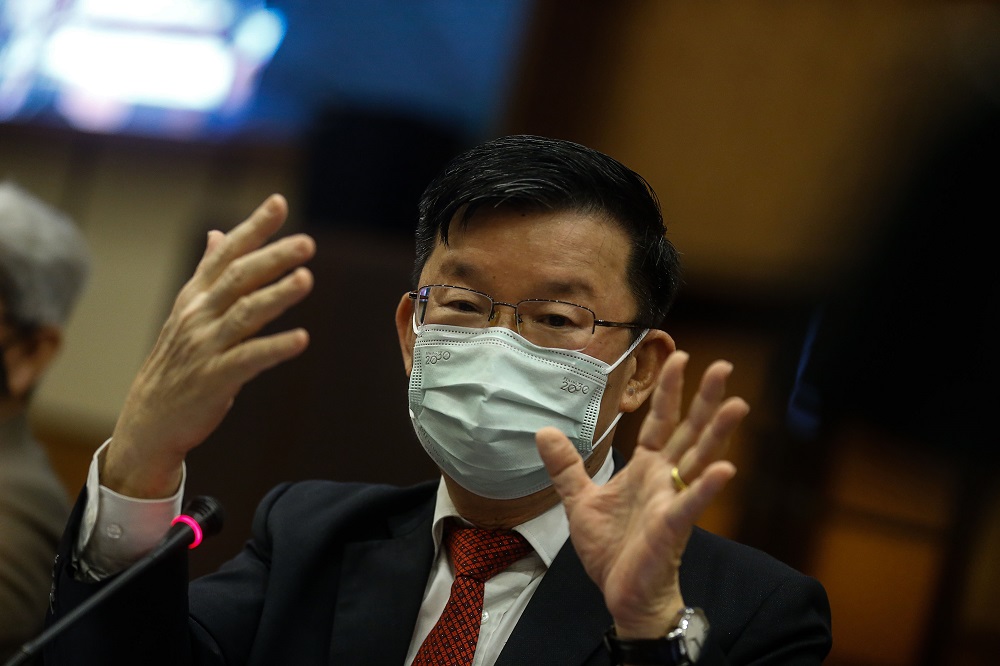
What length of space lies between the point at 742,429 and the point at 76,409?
3290mm

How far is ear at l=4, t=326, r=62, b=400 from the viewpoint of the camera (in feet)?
7.99

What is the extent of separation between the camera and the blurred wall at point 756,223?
9.05 ft

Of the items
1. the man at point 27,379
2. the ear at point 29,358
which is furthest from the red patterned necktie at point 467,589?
the ear at point 29,358

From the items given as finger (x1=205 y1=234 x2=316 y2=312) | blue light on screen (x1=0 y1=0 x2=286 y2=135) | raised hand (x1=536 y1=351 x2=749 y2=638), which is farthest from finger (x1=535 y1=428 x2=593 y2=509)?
blue light on screen (x1=0 y1=0 x2=286 y2=135)

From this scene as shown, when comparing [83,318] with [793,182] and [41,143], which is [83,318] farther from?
[793,182]

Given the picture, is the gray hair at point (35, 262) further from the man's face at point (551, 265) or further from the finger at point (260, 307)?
the finger at point (260, 307)

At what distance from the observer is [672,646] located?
3.98 feet

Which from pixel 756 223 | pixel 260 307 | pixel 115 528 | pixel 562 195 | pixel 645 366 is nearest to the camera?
pixel 260 307

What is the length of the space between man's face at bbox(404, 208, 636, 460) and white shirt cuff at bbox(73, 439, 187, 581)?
54 cm

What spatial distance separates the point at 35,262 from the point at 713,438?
188cm

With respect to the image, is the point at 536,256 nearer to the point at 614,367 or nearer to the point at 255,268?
the point at 614,367

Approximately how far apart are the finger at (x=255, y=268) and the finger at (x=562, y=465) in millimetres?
369

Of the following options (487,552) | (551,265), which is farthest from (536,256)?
(487,552)

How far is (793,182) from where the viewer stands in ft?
11.1
